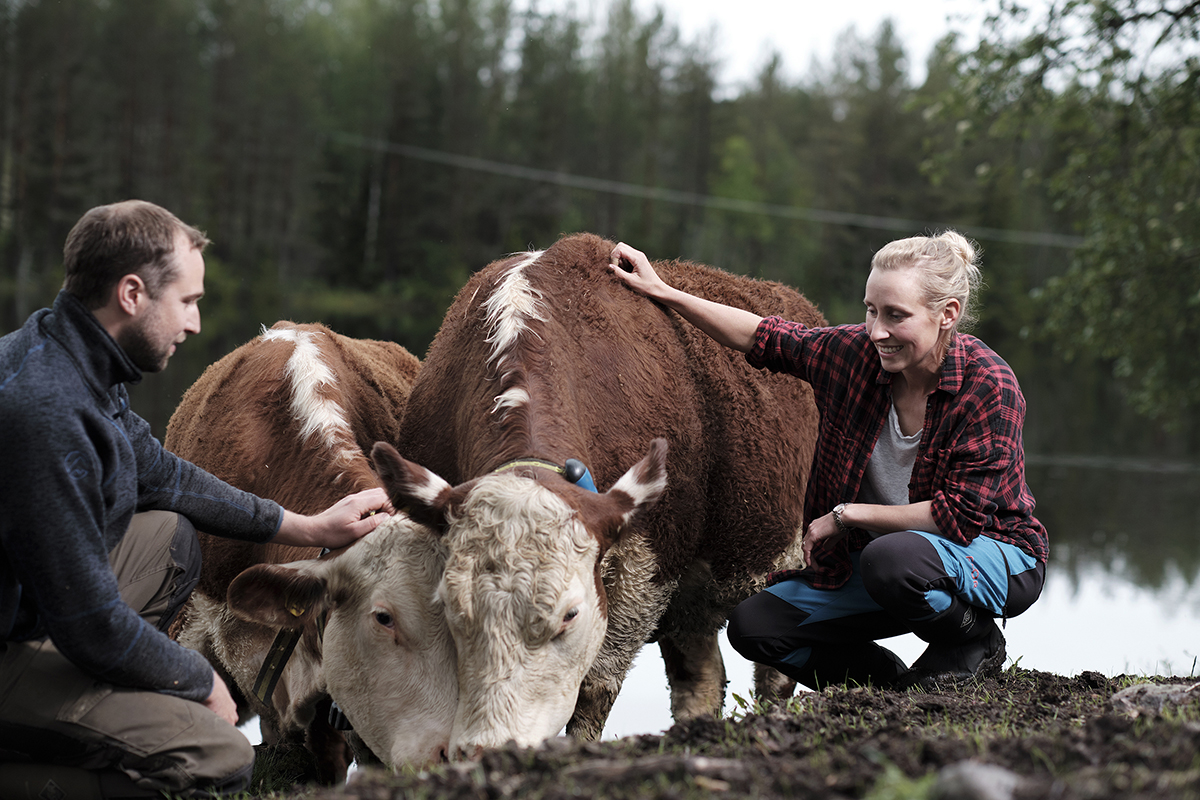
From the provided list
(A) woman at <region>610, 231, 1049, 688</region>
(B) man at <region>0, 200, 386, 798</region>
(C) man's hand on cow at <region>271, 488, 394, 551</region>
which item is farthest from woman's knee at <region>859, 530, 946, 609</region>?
(B) man at <region>0, 200, 386, 798</region>

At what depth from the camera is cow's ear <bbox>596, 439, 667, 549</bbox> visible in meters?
4.25

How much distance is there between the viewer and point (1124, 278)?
1223 cm

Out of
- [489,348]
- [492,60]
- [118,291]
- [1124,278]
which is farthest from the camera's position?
[492,60]

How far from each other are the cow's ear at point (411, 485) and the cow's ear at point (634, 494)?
672 millimetres

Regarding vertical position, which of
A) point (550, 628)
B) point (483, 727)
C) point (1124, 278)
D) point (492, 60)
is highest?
point (492, 60)

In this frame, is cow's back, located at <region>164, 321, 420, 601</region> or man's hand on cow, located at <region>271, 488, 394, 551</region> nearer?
man's hand on cow, located at <region>271, 488, 394, 551</region>

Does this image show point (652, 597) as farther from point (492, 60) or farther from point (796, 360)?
point (492, 60)

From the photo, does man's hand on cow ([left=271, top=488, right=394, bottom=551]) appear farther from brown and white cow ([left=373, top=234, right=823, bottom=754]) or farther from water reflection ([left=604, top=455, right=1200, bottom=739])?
water reflection ([left=604, top=455, right=1200, bottom=739])

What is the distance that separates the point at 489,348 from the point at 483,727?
1.92m

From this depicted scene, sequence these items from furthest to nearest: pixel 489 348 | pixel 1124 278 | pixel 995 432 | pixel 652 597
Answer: pixel 1124 278 < pixel 652 597 < pixel 489 348 < pixel 995 432

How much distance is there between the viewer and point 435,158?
1930 inches

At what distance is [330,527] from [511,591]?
106cm

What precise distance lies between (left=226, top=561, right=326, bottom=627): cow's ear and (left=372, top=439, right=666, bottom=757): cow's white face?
0.66 metres

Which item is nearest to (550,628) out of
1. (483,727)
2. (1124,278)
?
(483,727)
